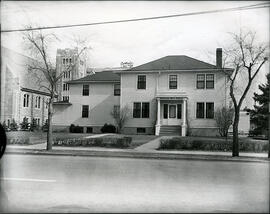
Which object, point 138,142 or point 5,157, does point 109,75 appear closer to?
point 138,142

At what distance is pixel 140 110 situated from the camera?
2520 mm

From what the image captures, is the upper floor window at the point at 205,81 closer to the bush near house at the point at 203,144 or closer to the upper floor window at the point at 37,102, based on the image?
the bush near house at the point at 203,144

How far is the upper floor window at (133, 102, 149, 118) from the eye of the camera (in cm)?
246

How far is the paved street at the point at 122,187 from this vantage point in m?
1.81

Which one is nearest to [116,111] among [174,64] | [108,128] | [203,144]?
[108,128]

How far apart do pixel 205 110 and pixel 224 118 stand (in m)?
0.35

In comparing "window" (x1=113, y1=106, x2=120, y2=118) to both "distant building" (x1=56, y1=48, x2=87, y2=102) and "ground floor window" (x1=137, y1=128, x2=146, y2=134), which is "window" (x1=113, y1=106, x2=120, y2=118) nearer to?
"ground floor window" (x1=137, y1=128, x2=146, y2=134)

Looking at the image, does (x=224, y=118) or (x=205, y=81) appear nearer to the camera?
(x=205, y=81)

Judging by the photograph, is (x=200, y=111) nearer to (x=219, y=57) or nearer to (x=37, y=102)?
(x=219, y=57)

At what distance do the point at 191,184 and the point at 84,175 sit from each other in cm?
84

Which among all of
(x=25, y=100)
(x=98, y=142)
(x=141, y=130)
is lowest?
(x=98, y=142)

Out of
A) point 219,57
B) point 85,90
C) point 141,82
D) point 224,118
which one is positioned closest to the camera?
point 219,57

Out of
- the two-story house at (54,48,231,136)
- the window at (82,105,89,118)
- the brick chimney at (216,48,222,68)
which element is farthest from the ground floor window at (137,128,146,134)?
the brick chimney at (216,48,222,68)

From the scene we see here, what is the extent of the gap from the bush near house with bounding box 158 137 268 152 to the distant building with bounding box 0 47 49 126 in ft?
3.59
